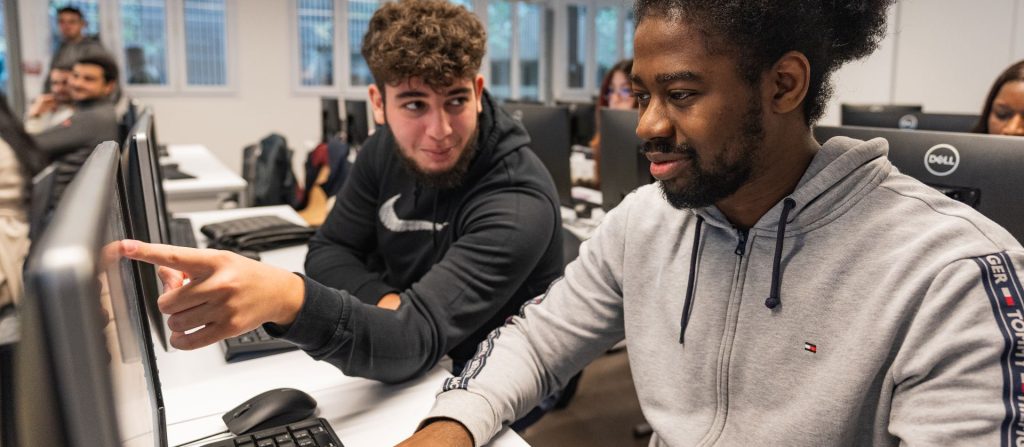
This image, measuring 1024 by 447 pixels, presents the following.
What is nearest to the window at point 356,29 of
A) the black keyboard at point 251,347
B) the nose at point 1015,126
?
the nose at point 1015,126

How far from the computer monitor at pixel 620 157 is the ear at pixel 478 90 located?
838 mm

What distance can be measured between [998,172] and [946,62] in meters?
4.72

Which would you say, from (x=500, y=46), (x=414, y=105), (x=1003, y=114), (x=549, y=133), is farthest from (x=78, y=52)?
(x=1003, y=114)

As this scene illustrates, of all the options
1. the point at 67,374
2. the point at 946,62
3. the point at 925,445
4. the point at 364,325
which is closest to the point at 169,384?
the point at 364,325

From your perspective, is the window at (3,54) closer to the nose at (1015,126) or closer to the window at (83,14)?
the window at (83,14)

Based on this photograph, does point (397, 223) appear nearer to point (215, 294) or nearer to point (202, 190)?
point (215, 294)

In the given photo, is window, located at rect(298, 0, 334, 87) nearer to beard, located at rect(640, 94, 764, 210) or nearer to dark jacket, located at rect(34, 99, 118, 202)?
dark jacket, located at rect(34, 99, 118, 202)

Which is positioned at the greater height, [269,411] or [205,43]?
[205,43]

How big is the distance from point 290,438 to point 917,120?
8.28 feet

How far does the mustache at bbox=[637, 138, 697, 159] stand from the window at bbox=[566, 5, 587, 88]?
803 centimetres

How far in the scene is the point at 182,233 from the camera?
7.47 feet

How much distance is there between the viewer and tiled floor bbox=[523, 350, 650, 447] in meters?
2.33

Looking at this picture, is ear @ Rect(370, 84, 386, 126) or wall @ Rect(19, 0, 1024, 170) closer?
ear @ Rect(370, 84, 386, 126)

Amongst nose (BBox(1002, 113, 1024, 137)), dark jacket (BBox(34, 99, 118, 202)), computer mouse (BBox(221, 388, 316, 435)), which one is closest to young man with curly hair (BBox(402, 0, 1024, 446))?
computer mouse (BBox(221, 388, 316, 435))
